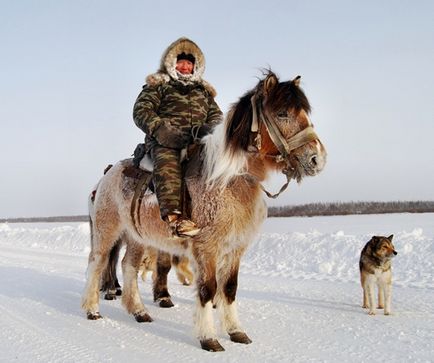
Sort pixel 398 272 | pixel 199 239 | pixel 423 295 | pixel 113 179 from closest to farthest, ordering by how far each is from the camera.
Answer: pixel 199 239 < pixel 113 179 < pixel 423 295 < pixel 398 272

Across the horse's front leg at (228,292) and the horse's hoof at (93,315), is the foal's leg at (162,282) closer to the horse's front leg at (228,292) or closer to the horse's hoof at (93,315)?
the horse's hoof at (93,315)

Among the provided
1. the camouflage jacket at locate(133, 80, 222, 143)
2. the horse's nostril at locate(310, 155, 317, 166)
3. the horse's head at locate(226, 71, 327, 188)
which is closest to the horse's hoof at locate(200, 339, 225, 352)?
the horse's head at locate(226, 71, 327, 188)

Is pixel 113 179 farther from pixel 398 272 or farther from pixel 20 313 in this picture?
pixel 398 272

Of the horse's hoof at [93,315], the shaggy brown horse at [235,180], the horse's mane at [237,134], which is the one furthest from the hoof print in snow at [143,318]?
the horse's mane at [237,134]

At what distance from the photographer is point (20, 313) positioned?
251 inches

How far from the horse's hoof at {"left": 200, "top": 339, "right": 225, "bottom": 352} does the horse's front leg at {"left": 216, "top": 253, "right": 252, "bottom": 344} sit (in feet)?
1.40

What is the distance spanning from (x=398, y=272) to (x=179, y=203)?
21.2 ft

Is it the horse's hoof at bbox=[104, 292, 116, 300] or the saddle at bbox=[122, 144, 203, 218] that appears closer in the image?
the saddle at bbox=[122, 144, 203, 218]

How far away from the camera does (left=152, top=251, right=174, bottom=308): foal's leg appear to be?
23.3 feet

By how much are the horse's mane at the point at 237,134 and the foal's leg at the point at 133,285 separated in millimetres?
2475

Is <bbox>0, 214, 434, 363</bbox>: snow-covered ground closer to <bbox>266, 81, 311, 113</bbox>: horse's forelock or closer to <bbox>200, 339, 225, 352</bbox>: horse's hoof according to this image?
<bbox>200, 339, 225, 352</bbox>: horse's hoof

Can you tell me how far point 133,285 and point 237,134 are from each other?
3.08 meters

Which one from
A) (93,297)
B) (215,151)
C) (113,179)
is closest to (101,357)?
(93,297)

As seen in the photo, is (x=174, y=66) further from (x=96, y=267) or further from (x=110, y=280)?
(x=110, y=280)
